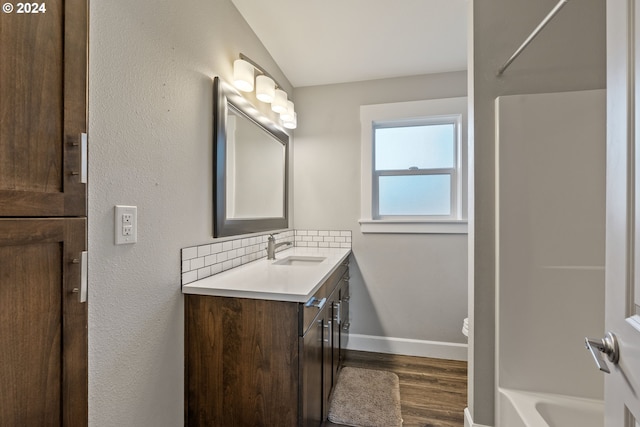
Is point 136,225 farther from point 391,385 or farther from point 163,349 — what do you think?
point 391,385

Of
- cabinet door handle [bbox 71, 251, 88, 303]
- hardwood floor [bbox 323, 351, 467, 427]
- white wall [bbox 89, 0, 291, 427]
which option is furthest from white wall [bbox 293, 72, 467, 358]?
cabinet door handle [bbox 71, 251, 88, 303]

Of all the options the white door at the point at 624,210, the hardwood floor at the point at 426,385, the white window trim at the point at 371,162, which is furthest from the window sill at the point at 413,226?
the white door at the point at 624,210

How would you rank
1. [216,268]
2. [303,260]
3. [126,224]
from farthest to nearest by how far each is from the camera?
[303,260] < [216,268] < [126,224]

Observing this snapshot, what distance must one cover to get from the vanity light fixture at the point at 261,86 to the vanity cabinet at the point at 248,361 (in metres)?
1.22

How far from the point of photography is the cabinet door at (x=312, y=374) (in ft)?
3.85

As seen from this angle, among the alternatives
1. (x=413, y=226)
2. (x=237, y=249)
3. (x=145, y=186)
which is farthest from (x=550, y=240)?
(x=145, y=186)

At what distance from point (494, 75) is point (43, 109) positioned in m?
1.78

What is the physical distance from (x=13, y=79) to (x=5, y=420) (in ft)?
2.63

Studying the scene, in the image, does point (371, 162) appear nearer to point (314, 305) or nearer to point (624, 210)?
point (314, 305)

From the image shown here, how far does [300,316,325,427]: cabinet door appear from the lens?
3.85 ft

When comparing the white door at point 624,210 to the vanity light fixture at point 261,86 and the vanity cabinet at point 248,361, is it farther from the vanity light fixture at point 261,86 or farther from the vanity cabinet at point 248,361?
the vanity light fixture at point 261,86

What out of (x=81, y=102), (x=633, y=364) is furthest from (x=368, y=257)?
(x=81, y=102)

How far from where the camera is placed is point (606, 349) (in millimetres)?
632

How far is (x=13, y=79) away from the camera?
2.17ft
